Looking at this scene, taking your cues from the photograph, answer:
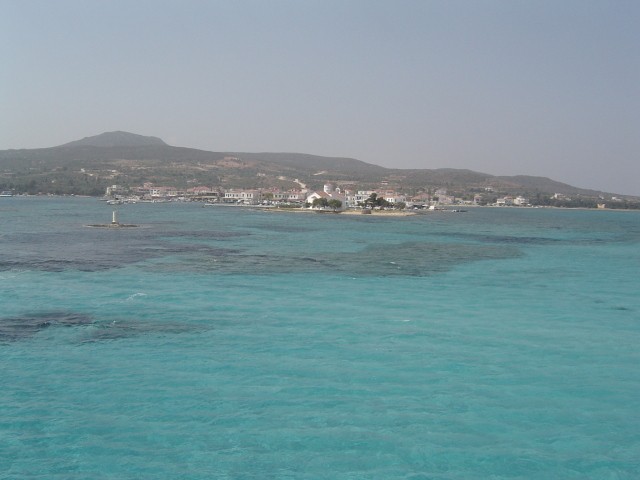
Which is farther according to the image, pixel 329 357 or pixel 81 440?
pixel 329 357

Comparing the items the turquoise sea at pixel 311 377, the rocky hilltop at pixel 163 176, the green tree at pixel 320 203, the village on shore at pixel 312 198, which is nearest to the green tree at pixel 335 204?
the village on shore at pixel 312 198

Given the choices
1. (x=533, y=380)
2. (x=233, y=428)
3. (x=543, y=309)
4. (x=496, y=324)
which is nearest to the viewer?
(x=233, y=428)

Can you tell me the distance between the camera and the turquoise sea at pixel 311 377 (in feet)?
25.9

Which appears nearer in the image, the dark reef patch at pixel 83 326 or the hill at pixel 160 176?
the dark reef patch at pixel 83 326

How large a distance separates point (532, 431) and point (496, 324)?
667 cm

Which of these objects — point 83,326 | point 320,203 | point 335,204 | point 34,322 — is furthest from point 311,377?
point 320,203

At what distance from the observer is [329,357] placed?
12.0 metres

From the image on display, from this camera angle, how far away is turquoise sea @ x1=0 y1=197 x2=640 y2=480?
7.90m

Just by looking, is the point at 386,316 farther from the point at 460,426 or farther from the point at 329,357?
the point at 460,426

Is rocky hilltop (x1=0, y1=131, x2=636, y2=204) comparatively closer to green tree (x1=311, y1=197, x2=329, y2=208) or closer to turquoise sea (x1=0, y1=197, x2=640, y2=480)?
green tree (x1=311, y1=197, x2=329, y2=208)

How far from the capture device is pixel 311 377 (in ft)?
35.5

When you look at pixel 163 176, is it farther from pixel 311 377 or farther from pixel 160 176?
pixel 311 377

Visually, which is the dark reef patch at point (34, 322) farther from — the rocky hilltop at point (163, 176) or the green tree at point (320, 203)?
the rocky hilltop at point (163, 176)

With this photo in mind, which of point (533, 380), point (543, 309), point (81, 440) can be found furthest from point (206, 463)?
point (543, 309)
